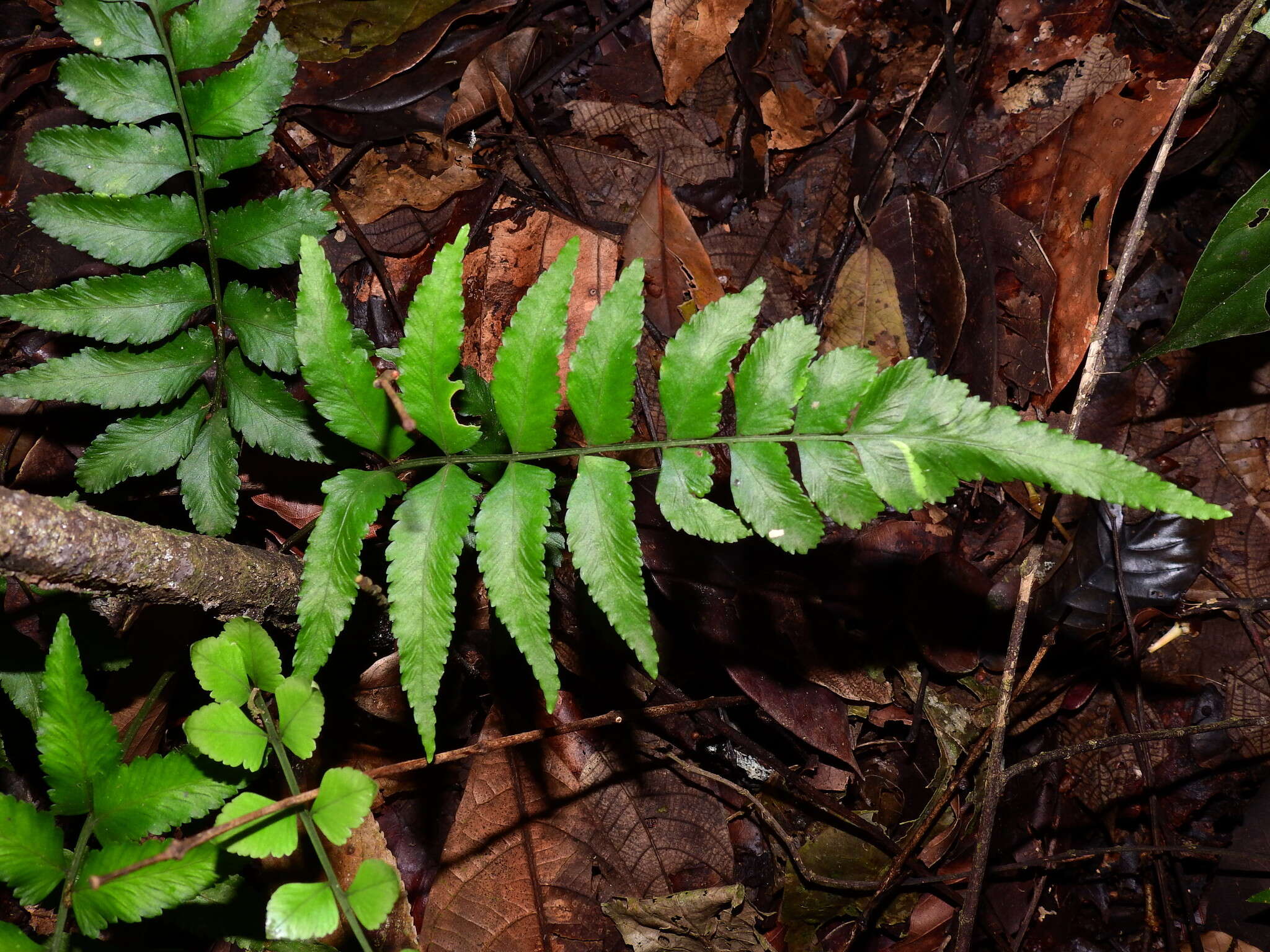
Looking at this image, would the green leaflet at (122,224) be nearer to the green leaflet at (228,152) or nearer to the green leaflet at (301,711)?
the green leaflet at (228,152)

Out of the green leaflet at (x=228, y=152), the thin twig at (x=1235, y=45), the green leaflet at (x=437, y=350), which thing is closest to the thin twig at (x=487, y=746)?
the green leaflet at (x=437, y=350)

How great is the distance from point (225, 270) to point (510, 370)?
64.2 inches

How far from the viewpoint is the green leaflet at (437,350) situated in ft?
6.09

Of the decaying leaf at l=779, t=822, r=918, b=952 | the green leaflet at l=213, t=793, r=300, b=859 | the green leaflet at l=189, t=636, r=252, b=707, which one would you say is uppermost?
the green leaflet at l=189, t=636, r=252, b=707

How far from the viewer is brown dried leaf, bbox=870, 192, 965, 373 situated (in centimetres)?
312

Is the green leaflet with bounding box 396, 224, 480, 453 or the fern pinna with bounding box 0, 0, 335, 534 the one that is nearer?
the green leaflet with bounding box 396, 224, 480, 453

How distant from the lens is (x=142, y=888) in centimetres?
187

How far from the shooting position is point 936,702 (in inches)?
119

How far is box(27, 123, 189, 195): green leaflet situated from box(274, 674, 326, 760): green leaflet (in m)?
1.45

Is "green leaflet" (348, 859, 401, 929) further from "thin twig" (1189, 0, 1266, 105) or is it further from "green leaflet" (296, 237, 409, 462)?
"thin twig" (1189, 0, 1266, 105)

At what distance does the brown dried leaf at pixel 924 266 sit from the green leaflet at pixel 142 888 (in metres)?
2.80

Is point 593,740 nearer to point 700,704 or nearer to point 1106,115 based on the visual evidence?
point 700,704

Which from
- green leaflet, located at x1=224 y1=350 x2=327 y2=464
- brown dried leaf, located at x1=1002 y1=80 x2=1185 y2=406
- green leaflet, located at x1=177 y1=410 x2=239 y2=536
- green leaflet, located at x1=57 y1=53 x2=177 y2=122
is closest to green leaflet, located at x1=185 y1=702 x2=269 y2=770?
green leaflet, located at x1=177 y1=410 x2=239 y2=536

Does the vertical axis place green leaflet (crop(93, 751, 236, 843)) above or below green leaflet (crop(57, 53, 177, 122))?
below
